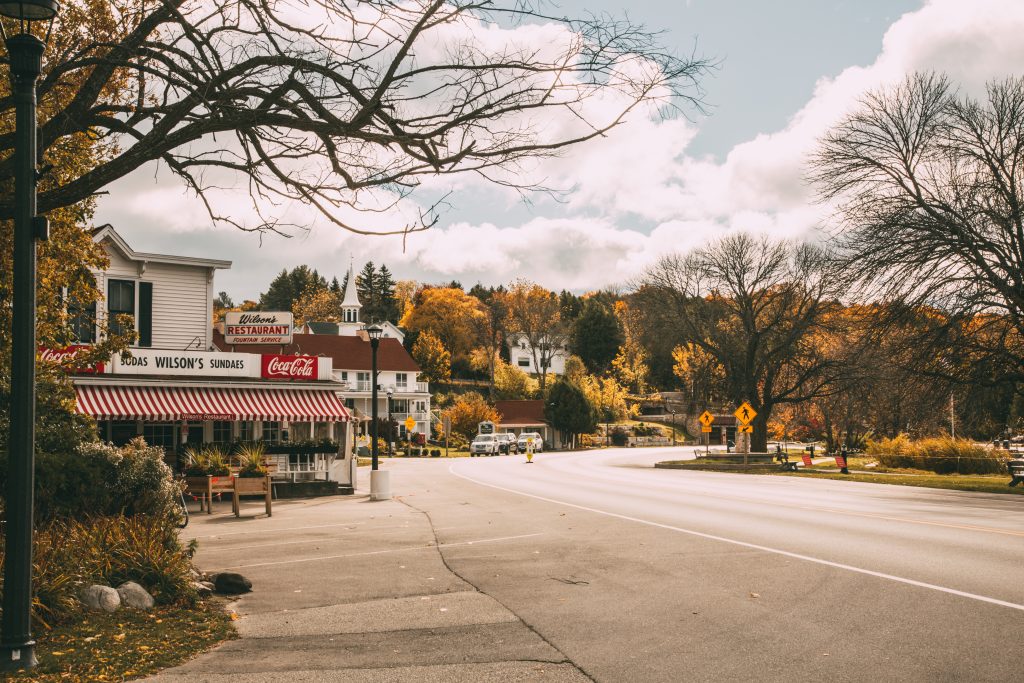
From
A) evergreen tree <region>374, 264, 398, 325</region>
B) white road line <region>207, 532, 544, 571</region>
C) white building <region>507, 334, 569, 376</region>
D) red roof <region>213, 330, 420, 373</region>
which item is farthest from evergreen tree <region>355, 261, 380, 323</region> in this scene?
white road line <region>207, 532, 544, 571</region>

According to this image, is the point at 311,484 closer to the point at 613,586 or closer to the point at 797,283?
the point at 613,586

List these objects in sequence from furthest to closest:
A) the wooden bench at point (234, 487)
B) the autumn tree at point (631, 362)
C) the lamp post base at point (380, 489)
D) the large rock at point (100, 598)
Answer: the autumn tree at point (631, 362), the lamp post base at point (380, 489), the wooden bench at point (234, 487), the large rock at point (100, 598)

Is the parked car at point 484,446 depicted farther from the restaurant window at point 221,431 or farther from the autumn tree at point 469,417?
the restaurant window at point 221,431

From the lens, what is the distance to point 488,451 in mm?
66938

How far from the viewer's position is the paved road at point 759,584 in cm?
666

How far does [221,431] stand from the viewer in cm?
2845

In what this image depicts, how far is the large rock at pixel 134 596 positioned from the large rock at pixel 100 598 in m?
0.17

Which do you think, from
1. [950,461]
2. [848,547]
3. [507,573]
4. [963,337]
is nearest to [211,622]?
[507,573]

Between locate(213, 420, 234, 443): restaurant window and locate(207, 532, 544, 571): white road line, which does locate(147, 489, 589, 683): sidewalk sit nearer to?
locate(207, 532, 544, 571): white road line

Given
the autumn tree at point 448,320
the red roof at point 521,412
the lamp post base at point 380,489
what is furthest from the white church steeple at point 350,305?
the lamp post base at point 380,489

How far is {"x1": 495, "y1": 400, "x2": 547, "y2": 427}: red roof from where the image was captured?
3457 inches

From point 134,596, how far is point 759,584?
6.74 m

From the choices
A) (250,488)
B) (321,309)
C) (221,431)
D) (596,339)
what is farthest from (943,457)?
(321,309)

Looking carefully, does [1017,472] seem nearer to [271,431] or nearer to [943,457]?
[943,457]
